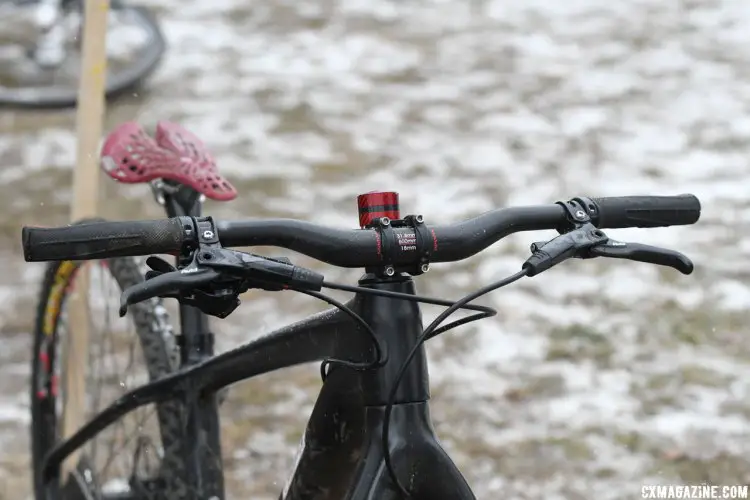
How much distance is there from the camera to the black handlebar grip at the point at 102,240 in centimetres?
124

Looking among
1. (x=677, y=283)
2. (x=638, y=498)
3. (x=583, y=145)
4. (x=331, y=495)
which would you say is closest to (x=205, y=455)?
(x=331, y=495)

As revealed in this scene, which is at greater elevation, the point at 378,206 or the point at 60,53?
the point at 60,53

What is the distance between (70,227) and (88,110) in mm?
1719

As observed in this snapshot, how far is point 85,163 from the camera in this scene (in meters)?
2.87

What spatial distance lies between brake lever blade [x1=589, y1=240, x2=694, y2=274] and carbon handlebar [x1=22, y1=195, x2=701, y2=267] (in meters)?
0.11

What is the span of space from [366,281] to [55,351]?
5.84ft

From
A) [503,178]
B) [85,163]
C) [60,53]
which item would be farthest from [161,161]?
[60,53]

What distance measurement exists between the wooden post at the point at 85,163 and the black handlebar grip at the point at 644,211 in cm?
181

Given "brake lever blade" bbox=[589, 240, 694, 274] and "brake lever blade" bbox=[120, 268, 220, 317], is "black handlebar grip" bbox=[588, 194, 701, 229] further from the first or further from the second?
"brake lever blade" bbox=[120, 268, 220, 317]

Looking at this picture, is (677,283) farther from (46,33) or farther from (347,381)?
(46,33)

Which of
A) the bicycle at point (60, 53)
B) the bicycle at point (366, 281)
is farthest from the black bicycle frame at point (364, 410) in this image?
the bicycle at point (60, 53)

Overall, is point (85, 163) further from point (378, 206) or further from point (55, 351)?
point (378, 206)

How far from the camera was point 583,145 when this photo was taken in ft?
18.3

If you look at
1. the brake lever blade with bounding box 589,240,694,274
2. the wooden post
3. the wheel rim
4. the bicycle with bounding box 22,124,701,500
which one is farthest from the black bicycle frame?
the wooden post
